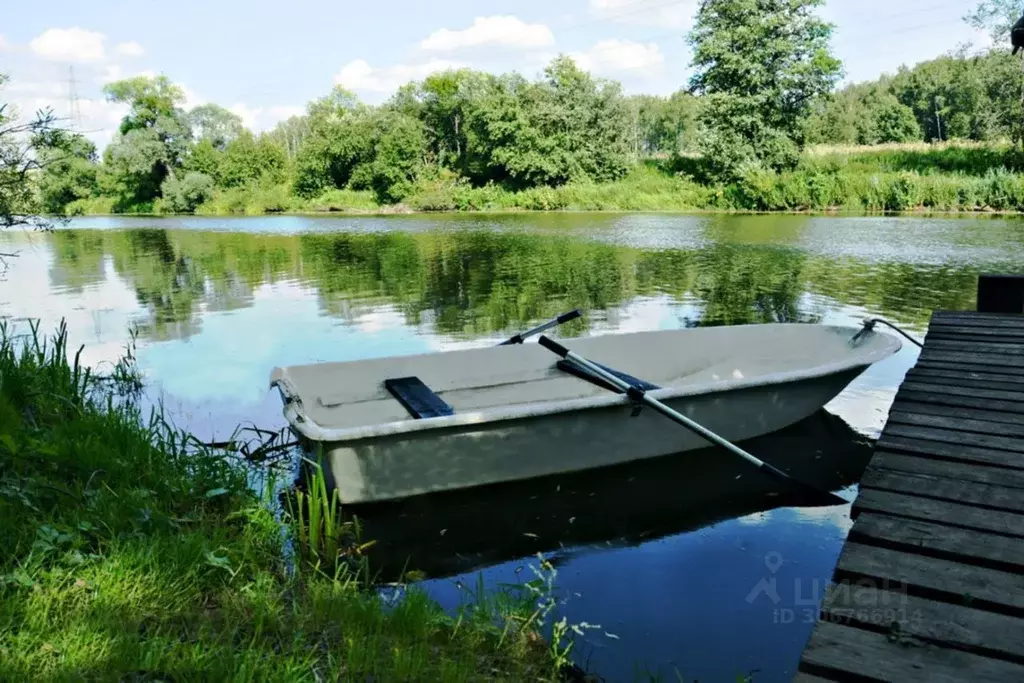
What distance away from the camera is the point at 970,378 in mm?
3914

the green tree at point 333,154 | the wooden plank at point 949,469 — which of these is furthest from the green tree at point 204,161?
the wooden plank at point 949,469

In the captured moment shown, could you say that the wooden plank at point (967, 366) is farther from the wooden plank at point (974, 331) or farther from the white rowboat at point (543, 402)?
the white rowboat at point (543, 402)

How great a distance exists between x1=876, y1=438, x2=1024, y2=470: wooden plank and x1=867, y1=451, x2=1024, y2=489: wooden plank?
33 mm

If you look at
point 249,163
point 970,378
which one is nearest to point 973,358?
point 970,378

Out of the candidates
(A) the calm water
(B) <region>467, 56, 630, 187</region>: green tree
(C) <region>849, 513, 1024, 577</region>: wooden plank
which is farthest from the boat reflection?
(B) <region>467, 56, 630, 187</region>: green tree

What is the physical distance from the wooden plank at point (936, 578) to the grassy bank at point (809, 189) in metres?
19.0

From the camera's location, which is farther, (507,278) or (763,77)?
(763,77)

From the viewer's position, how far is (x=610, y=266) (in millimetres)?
15625

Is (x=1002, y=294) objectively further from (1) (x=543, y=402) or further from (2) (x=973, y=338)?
(1) (x=543, y=402)

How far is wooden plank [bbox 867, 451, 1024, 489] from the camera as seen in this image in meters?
2.73

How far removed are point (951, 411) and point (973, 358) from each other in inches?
37.8

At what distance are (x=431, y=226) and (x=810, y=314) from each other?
64.4ft

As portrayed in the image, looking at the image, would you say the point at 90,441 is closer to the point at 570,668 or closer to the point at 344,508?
the point at 344,508

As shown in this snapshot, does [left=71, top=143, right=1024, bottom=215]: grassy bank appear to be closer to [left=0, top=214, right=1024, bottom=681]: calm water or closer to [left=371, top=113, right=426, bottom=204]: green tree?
[left=371, top=113, right=426, bottom=204]: green tree
